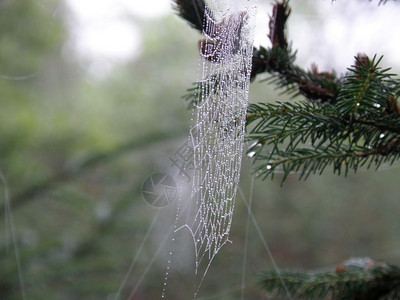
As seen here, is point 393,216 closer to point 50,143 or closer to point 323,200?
point 323,200

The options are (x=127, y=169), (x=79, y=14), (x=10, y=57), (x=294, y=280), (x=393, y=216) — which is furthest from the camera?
(x=393, y=216)

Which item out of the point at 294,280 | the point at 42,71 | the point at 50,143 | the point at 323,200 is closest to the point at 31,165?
the point at 50,143

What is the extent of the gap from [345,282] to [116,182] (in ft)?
4.25

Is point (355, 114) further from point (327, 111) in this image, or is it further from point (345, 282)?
point (345, 282)

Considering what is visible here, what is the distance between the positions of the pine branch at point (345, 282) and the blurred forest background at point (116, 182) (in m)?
0.48

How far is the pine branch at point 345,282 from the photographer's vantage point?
0.42 metres

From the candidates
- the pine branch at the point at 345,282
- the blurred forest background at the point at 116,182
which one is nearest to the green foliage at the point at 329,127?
the pine branch at the point at 345,282

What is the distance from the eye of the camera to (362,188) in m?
2.40

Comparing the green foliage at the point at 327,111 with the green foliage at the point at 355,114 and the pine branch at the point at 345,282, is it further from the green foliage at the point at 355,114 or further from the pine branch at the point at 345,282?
the pine branch at the point at 345,282

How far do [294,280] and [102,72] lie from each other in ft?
5.18

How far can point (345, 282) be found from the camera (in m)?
0.43

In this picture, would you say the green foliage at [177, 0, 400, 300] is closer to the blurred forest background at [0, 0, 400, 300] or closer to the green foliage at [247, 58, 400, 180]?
the green foliage at [247, 58, 400, 180]

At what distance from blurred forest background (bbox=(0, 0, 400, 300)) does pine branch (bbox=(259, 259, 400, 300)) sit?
0.48 metres

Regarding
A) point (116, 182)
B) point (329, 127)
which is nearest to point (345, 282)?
point (329, 127)
